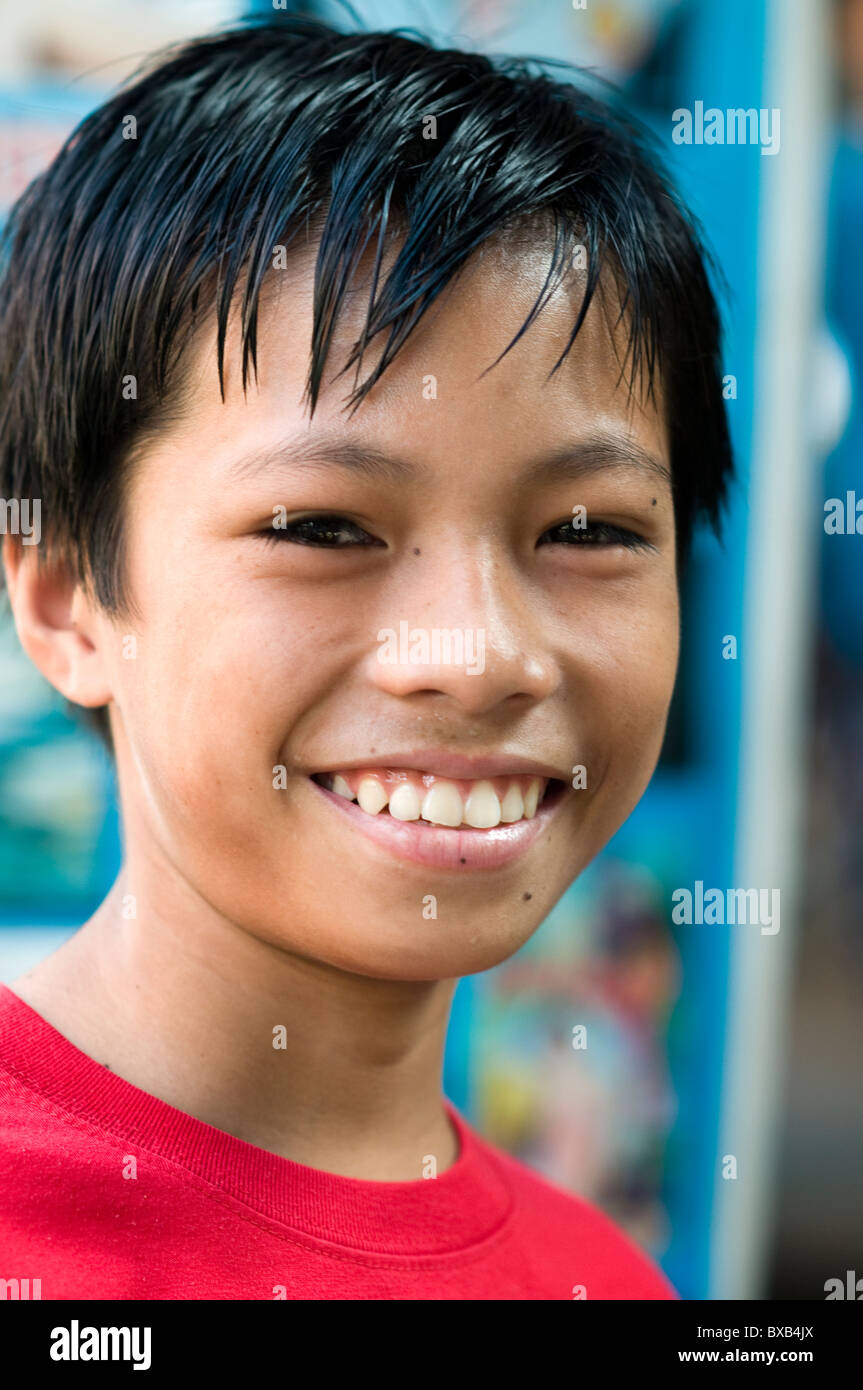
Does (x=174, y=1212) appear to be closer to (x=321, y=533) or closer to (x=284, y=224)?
(x=321, y=533)

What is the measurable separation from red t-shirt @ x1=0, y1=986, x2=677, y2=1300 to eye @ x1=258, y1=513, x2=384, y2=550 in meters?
0.33

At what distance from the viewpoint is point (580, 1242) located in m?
1.00

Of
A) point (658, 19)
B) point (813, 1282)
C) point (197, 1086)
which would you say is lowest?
point (813, 1282)

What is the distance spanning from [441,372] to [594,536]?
0.15m

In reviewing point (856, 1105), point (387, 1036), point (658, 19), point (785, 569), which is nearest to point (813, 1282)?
point (856, 1105)

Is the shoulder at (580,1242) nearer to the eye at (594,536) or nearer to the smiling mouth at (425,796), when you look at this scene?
the smiling mouth at (425,796)

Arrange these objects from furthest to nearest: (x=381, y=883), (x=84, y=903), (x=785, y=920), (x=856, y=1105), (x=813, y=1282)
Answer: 1. (x=856, y=1105)
2. (x=813, y=1282)
3. (x=785, y=920)
4. (x=84, y=903)
5. (x=381, y=883)

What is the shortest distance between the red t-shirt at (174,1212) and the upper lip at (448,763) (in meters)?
0.23

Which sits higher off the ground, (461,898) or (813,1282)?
(461,898)

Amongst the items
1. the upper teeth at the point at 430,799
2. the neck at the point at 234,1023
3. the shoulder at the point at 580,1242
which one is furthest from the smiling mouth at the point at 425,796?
the shoulder at the point at 580,1242

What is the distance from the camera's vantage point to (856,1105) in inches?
124

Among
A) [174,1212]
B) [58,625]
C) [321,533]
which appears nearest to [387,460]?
[321,533]

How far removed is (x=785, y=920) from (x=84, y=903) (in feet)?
3.72
